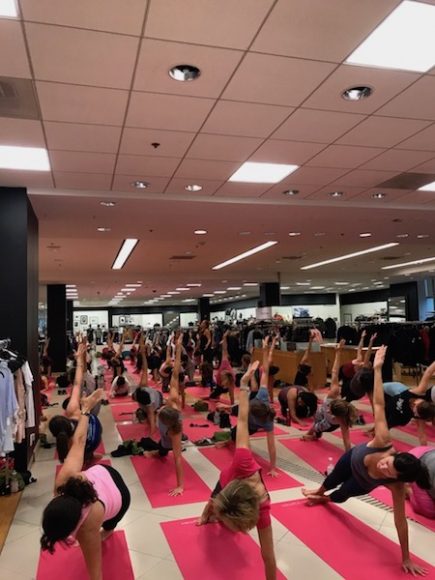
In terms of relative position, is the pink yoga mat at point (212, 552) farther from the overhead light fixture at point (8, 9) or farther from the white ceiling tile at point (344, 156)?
the white ceiling tile at point (344, 156)

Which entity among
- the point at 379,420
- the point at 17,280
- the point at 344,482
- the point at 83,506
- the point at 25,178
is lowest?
the point at 344,482

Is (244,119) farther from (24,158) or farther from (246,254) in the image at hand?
(246,254)

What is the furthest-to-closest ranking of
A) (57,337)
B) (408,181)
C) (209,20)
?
(57,337) < (408,181) < (209,20)

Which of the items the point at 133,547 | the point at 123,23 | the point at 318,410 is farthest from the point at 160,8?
the point at 318,410

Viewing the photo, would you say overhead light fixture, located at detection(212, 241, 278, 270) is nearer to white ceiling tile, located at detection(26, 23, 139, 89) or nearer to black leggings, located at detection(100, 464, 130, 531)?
white ceiling tile, located at detection(26, 23, 139, 89)

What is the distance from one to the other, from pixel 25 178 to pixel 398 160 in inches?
172

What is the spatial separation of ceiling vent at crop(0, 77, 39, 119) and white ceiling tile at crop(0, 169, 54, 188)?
1.40 metres

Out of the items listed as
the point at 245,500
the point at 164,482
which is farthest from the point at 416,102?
the point at 164,482

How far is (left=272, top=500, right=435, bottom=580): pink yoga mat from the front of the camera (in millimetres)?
3137

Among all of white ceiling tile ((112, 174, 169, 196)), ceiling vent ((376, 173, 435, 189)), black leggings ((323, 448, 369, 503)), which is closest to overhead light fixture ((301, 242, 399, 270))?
ceiling vent ((376, 173, 435, 189))

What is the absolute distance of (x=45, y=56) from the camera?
9.59ft

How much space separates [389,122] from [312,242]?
6.30 metres

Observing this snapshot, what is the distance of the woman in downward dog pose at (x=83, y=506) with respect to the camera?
2.34m

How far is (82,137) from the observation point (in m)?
4.21
